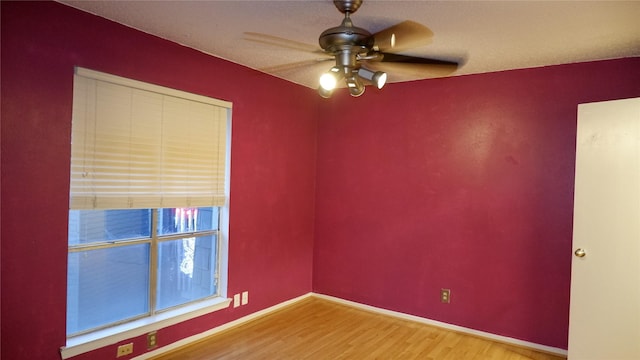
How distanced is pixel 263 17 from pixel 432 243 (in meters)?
2.65

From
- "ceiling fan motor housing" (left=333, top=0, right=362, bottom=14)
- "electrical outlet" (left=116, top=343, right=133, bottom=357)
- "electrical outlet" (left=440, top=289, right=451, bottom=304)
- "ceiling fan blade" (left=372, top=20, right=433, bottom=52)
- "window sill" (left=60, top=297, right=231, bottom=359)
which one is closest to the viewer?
"ceiling fan motor housing" (left=333, top=0, right=362, bottom=14)

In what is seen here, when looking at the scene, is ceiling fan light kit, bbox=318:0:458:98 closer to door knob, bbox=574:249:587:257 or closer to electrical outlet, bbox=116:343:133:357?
door knob, bbox=574:249:587:257

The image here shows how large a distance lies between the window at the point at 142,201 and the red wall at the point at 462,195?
148cm

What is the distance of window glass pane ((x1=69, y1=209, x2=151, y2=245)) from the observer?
8.71ft

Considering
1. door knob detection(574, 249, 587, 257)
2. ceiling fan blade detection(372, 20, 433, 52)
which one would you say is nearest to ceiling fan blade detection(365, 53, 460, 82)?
ceiling fan blade detection(372, 20, 433, 52)

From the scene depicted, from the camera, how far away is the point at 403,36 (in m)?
2.75

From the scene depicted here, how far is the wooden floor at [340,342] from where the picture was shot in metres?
3.20

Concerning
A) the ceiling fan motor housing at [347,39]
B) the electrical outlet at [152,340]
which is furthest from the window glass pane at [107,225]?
the ceiling fan motor housing at [347,39]

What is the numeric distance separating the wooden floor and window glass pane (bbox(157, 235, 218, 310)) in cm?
41

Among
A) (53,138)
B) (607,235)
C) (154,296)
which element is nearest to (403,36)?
(607,235)

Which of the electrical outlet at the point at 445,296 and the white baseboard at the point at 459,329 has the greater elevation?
the electrical outlet at the point at 445,296

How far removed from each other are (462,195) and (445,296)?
1008mm

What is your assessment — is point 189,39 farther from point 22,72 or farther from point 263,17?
point 22,72

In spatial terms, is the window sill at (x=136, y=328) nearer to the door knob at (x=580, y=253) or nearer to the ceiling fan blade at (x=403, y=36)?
the ceiling fan blade at (x=403, y=36)
